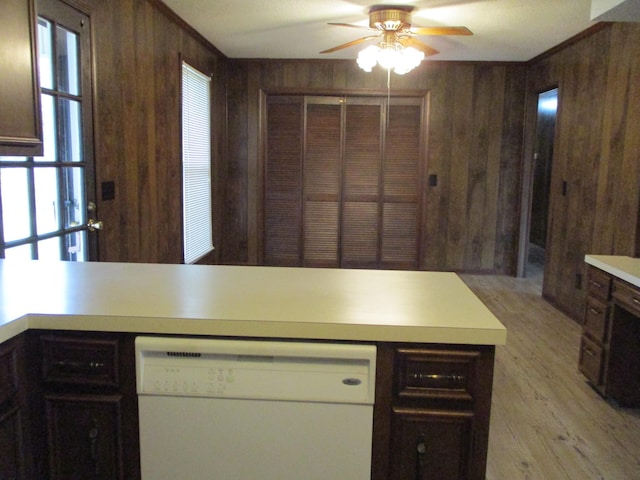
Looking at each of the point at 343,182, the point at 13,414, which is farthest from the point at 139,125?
the point at 343,182

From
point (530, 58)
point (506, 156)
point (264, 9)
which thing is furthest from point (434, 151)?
point (264, 9)

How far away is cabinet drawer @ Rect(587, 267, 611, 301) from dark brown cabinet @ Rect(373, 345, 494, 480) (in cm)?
183

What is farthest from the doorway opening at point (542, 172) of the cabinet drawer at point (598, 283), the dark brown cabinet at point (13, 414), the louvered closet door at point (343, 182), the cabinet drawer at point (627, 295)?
the dark brown cabinet at point (13, 414)

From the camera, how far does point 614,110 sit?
403 centimetres

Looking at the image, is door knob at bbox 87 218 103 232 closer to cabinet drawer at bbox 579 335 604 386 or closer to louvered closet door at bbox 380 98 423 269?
cabinet drawer at bbox 579 335 604 386

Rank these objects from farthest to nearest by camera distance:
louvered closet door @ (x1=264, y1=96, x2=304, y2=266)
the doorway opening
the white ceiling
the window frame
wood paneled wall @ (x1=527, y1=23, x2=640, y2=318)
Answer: the doorway opening < louvered closet door @ (x1=264, y1=96, x2=304, y2=266) < the window frame < the white ceiling < wood paneled wall @ (x1=527, y1=23, x2=640, y2=318)

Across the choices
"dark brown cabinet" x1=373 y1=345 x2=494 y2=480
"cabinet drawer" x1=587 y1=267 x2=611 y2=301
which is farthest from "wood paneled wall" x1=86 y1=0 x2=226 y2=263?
"cabinet drawer" x1=587 y1=267 x2=611 y2=301

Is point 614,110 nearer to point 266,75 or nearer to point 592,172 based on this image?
point 592,172

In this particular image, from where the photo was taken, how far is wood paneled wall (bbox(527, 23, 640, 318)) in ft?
12.5

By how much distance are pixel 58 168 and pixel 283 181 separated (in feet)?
12.0

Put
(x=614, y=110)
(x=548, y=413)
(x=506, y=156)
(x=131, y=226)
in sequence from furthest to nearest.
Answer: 1. (x=506, y=156)
2. (x=614, y=110)
3. (x=131, y=226)
4. (x=548, y=413)

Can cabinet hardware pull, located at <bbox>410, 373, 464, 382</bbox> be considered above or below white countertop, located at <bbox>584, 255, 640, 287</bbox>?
below

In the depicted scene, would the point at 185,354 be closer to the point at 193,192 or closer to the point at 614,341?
the point at 614,341

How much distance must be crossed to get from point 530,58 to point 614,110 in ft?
6.51
